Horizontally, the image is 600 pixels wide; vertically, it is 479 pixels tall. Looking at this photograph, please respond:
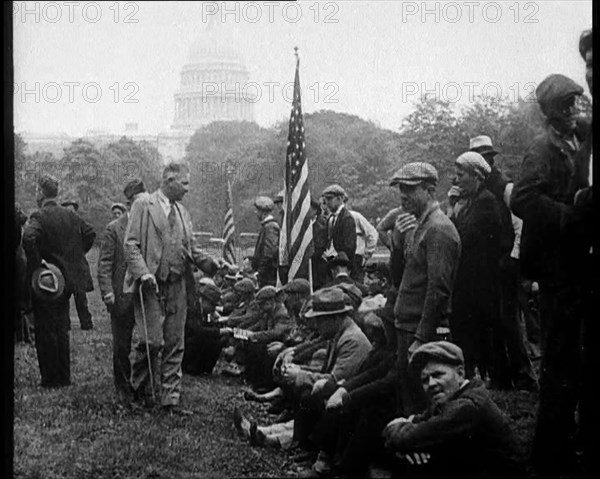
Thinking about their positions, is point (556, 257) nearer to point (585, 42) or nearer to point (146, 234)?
point (585, 42)

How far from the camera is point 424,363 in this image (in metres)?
5.82

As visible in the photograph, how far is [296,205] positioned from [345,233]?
37 cm

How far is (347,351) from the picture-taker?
6094 millimetres

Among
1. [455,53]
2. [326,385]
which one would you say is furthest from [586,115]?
[326,385]

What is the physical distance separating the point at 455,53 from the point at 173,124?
70.9 inches

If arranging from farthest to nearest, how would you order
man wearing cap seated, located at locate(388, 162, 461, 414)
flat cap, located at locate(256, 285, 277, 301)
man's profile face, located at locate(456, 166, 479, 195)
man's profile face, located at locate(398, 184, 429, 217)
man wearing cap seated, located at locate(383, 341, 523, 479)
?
flat cap, located at locate(256, 285, 277, 301) → man's profile face, located at locate(456, 166, 479, 195) → man's profile face, located at locate(398, 184, 429, 217) → man wearing cap seated, located at locate(388, 162, 461, 414) → man wearing cap seated, located at locate(383, 341, 523, 479)

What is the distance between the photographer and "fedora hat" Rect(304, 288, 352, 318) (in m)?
6.12

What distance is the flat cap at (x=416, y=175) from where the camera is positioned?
608 centimetres

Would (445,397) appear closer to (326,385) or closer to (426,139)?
(326,385)

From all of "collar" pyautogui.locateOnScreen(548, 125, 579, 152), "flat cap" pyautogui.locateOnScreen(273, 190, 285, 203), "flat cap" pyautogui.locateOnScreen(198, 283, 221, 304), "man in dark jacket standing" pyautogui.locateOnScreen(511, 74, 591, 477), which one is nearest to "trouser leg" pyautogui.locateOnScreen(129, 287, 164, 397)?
"flat cap" pyautogui.locateOnScreen(198, 283, 221, 304)

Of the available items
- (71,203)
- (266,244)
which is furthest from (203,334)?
(71,203)

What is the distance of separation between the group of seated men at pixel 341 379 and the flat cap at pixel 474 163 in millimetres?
809

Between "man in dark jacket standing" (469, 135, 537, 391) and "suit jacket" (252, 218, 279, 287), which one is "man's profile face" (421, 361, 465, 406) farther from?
"suit jacket" (252, 218, 279, 287)

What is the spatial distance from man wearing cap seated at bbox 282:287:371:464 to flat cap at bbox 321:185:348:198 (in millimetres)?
600
